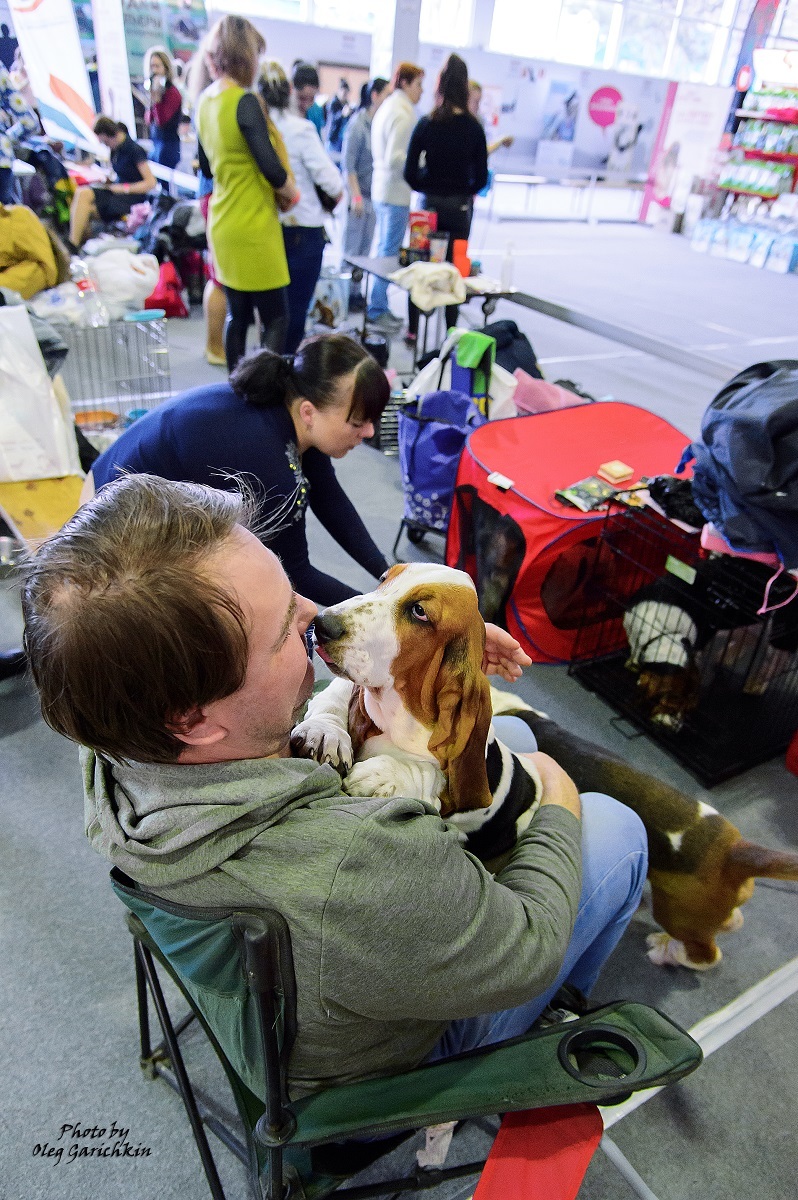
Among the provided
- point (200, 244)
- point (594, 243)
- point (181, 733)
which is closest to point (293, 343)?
point (200, 244)

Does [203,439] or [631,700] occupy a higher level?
[203,439]

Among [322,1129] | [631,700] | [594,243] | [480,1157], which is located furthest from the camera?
[594,243]

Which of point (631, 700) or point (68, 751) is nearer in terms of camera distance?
point (68, 751)

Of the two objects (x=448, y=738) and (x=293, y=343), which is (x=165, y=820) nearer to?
(x=448, y=738)

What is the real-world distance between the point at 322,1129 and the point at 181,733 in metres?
0.48

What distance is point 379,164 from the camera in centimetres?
574

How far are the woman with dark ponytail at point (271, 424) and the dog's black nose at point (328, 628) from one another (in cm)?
74

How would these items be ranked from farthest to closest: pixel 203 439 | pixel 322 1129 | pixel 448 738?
pixel 203 439 → pixel 448 738 → pixel 322 1129

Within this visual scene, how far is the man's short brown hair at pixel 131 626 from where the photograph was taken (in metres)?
0.69

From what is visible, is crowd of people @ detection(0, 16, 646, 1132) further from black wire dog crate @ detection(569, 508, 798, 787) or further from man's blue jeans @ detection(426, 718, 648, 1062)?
black wire dog crate @ detection(569, 508, 798, 787)

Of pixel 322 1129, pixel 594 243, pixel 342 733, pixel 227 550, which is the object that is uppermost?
pixel 227 550

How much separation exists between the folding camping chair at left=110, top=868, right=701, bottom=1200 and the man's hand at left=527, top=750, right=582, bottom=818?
0.28 meters

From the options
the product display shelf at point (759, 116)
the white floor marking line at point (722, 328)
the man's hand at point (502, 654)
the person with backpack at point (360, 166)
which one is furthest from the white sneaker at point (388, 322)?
the product display shelf at point (759, 116)

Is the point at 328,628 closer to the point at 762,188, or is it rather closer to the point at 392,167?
the point at 392,167
